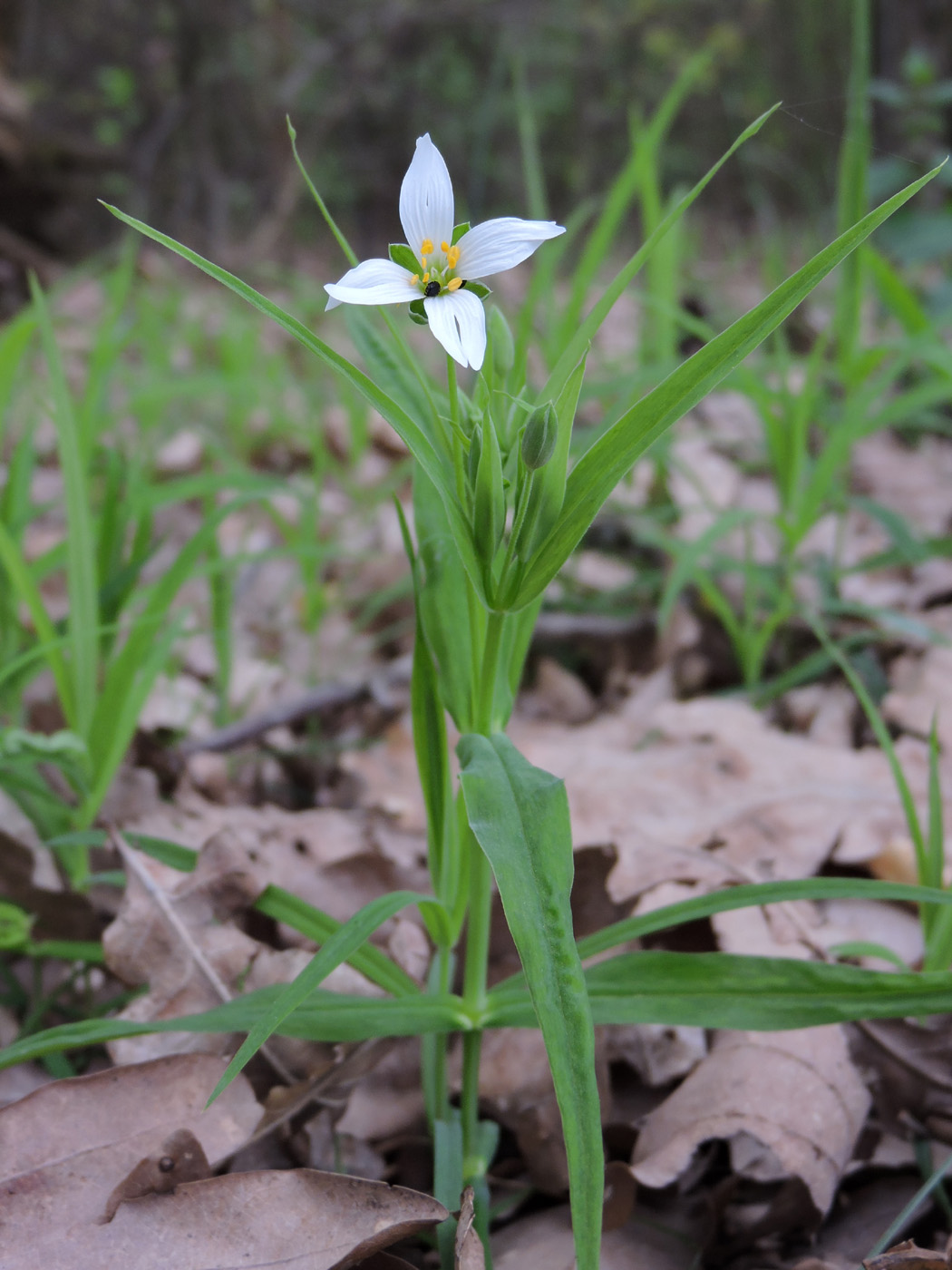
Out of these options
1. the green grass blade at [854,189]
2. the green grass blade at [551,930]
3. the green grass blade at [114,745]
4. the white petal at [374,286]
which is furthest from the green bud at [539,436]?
the green grass blade at [854,189]

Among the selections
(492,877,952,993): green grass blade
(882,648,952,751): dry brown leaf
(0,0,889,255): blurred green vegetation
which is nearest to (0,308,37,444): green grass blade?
(492,877,952,993): green grass blade

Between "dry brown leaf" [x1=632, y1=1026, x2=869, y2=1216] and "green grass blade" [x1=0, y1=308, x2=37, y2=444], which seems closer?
"dry brown leaf" [x1=632, y1=1026, x2=869, y2=1216]

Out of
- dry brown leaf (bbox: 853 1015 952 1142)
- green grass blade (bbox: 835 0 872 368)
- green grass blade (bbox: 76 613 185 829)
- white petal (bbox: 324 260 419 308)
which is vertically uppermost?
green grass blade (bbox: 835 0 872 368)

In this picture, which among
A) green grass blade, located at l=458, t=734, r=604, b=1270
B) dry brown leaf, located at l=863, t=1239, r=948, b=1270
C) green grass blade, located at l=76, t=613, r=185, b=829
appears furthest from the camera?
green grass blade, located at l=76, t=613, r=185, b=829

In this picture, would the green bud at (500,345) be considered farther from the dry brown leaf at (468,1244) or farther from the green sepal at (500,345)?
the dry brown leaf at (468,1244)

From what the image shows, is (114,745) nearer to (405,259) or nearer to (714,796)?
(405,259)

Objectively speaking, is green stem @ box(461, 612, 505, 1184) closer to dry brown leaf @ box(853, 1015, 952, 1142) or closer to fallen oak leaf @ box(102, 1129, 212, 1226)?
fallen oak leaf @ box(102, 1129, 212, 1226)

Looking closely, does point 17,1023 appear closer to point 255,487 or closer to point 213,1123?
point 213,1123
